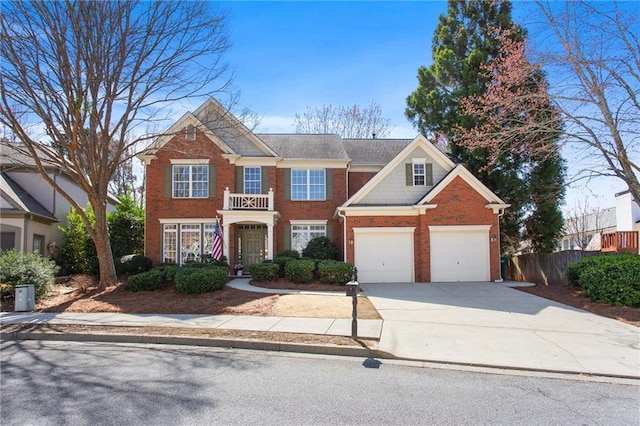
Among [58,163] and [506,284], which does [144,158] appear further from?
[506,284]

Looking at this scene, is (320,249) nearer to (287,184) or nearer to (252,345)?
(287,184)

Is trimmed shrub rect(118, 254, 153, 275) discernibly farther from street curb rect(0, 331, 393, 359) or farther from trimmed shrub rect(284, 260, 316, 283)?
street curb rect(0, 331, 393, 359)

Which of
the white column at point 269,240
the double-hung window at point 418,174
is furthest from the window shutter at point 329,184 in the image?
the double-hung window at point 418,174

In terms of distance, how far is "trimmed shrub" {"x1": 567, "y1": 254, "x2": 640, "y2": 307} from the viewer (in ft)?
39.1

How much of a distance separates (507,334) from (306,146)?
15.8 metres

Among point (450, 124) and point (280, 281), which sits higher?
point (450, 124)

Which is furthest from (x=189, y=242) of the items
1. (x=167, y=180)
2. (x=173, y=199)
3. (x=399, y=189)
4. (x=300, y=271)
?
(x=399, y=189)

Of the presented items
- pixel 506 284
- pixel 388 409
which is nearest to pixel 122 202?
pixel 506 284

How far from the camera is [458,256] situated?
18688 millimetres

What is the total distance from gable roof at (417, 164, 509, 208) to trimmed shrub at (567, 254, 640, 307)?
18.5 feet

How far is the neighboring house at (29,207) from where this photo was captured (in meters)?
19.1

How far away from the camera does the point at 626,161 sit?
13195 mm

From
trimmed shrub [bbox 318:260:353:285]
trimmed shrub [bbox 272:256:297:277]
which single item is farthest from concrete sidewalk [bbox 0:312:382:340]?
trimmed shrub [bbox 272:256:297:277]

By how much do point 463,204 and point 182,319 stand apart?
510 inches
